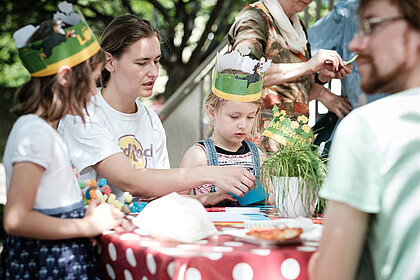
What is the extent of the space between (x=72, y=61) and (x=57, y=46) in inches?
2.5

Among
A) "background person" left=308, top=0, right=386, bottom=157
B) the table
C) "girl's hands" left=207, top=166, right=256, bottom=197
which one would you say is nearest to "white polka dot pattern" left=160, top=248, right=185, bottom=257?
the table

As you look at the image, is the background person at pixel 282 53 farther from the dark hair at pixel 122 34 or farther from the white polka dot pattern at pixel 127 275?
the white polka dot pattern at pixel 127 275

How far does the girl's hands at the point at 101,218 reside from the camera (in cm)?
164

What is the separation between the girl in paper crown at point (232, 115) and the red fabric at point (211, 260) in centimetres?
107

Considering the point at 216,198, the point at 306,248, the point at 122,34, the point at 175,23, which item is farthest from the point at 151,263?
the point at 175,23

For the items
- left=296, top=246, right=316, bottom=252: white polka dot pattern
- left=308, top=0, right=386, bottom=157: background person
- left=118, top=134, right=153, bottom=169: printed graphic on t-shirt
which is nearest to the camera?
left=296, top=246, right=316, bottom=252: white polka dot pattern

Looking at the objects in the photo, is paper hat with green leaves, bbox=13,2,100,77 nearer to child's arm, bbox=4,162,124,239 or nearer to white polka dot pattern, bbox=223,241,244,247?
child's arm, bbox=4,162,124,239

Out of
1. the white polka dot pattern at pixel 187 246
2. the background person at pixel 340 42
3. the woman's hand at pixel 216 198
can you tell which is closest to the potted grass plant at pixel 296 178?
the woman's hand at pixel 216 198


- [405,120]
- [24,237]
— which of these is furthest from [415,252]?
[24,237]

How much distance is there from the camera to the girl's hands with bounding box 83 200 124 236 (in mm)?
1636

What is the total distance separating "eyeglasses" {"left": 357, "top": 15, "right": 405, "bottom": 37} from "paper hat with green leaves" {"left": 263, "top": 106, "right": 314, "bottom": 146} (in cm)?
87

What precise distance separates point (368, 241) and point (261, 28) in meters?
1.99

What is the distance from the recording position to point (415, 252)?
1030mm

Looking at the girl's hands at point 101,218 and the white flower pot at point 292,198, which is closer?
the girl's hands at point 101,218
